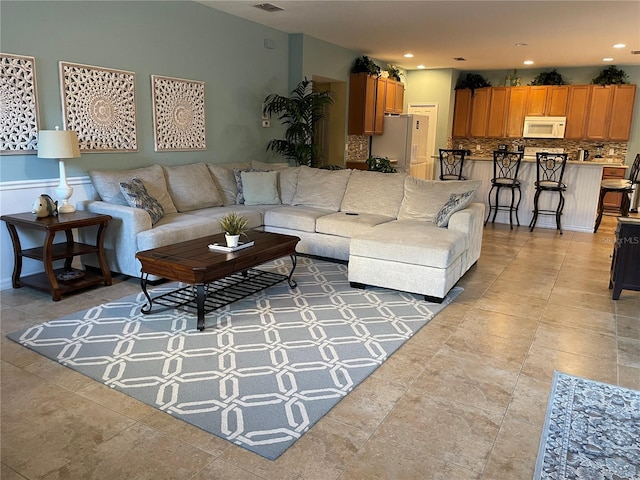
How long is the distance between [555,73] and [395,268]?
24.3ft

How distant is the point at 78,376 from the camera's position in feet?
8.36

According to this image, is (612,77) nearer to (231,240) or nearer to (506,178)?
(506,178)

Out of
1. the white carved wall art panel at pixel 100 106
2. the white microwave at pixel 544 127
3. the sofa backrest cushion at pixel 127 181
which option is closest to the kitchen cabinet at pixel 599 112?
the white microwave at pixel 544 127

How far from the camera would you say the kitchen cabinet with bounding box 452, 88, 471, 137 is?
10016 mm

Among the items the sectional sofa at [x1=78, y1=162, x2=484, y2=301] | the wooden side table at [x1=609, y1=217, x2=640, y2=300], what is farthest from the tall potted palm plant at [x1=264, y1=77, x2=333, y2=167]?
the wooden side table at [x1=609, y1=217, x2=640, y2=300]

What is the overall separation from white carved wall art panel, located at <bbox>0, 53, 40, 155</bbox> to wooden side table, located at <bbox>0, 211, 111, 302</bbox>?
0.57 metres

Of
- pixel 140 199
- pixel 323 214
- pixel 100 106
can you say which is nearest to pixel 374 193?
pixel 323 214

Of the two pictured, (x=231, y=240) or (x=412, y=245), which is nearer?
(x=231, y=240)

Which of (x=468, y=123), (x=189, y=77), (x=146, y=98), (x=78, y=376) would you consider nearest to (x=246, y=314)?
(x=78, y=376)

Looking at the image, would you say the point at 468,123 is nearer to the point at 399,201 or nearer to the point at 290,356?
the point at 399,201

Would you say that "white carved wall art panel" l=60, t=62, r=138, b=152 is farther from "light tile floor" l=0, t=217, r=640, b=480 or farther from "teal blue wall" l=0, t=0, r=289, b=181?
"light tile floor" l=0, t=217, r=640, b=480

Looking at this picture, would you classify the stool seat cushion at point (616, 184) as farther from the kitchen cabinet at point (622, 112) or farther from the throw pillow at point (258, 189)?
the throw pillow at point (258, 189)

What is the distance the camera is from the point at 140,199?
4.18 metres

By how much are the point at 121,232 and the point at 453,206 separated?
9.60ft
